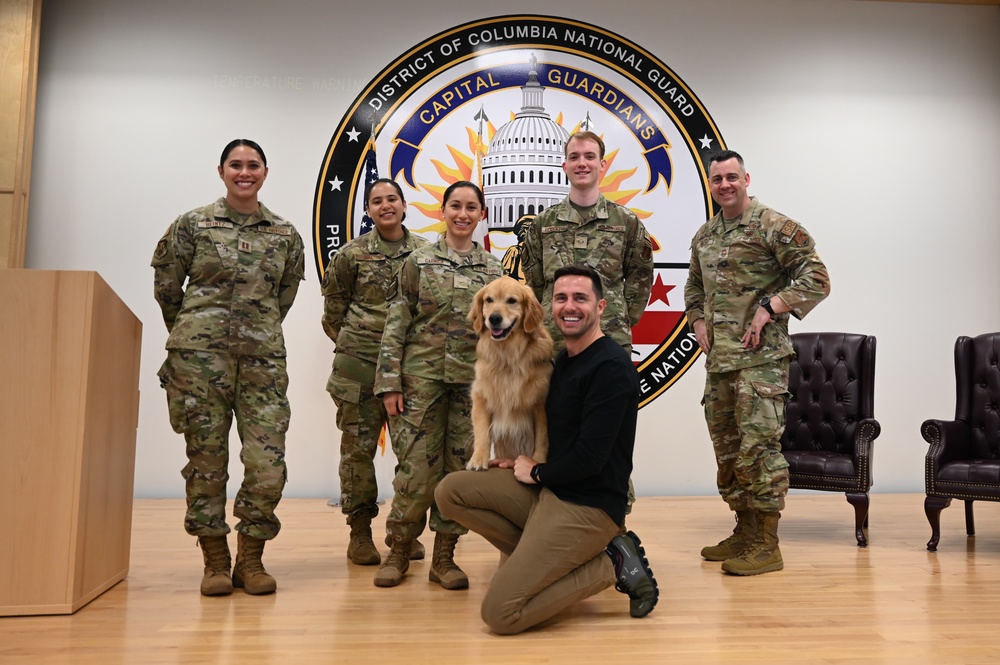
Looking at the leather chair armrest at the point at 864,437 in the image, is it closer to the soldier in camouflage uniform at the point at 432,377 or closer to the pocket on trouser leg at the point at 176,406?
the soldier in camouflage uniform at the point at 432,377

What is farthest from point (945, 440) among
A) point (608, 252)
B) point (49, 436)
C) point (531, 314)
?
point (49, 436)

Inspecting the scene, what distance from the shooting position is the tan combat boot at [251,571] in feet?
10.2

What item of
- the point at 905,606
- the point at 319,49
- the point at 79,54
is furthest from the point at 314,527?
the point at 79,54

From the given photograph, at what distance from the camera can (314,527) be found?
4672mm

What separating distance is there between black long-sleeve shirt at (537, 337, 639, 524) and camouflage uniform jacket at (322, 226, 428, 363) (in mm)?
1428

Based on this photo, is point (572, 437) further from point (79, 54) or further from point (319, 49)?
point (79, 54)

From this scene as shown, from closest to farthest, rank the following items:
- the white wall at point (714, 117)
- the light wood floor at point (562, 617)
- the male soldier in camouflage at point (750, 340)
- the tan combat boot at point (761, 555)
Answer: the light wood floor at point (562, 617)
the tan combat boot at point (761, 555)
the male soldier in camouflage at point (750, 340)
the white wall at point (714, 117)

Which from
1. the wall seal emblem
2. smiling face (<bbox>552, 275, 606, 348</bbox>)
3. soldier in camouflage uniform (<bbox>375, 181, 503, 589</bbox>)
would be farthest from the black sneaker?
the wall seal emblem

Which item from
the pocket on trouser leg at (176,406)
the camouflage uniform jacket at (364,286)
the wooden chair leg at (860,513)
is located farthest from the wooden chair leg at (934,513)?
the pocket on trouser leg at (176,406)

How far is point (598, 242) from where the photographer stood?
3.52 metres

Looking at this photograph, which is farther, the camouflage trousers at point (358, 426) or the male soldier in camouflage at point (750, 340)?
the camouflage trousers at point (358, 426)

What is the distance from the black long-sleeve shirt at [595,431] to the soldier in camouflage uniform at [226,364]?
1.21 meters

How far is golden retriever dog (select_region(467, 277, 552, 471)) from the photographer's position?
2963 mm

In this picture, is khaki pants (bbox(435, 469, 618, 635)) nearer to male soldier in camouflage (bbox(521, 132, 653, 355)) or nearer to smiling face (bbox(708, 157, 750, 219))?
male soldier in camouflage (bbox(521, 132, 653, 355))
